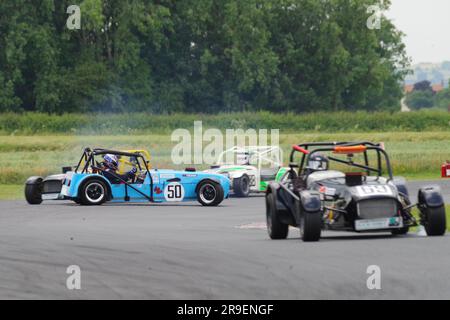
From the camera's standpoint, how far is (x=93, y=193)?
2952cm

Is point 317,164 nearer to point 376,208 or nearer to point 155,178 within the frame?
point 376,208

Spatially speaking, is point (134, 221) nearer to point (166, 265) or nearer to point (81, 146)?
point (166, 265)

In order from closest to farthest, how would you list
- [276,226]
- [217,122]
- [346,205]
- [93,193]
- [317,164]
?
[346,205] → [276,226] → [317,164] → [93,193] → [217,122]

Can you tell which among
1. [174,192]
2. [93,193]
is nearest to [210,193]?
[174,192]

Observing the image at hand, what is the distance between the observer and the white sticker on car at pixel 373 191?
55.5ft

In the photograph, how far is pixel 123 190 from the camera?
29.8m

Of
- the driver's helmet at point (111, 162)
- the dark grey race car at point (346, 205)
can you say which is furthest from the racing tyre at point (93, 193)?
the dark grey race car at point (346, 205)

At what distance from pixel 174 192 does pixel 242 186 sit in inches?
195

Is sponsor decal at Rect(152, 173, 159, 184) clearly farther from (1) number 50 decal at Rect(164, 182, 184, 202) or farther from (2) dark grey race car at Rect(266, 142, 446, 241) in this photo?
(2) dark grey race car at Rect(266, 142, 446, 241)

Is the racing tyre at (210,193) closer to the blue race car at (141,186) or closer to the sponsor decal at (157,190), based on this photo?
the blue race car at (141,186)

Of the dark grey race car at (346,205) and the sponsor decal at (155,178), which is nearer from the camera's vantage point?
the dark grey race car at (346,205)

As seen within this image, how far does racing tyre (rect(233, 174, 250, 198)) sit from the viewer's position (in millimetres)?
34094

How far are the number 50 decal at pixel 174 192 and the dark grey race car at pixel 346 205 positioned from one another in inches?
427

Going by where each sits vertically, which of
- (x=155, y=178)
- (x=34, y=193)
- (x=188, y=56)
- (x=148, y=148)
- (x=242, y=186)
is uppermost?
(x=188, y=56)
